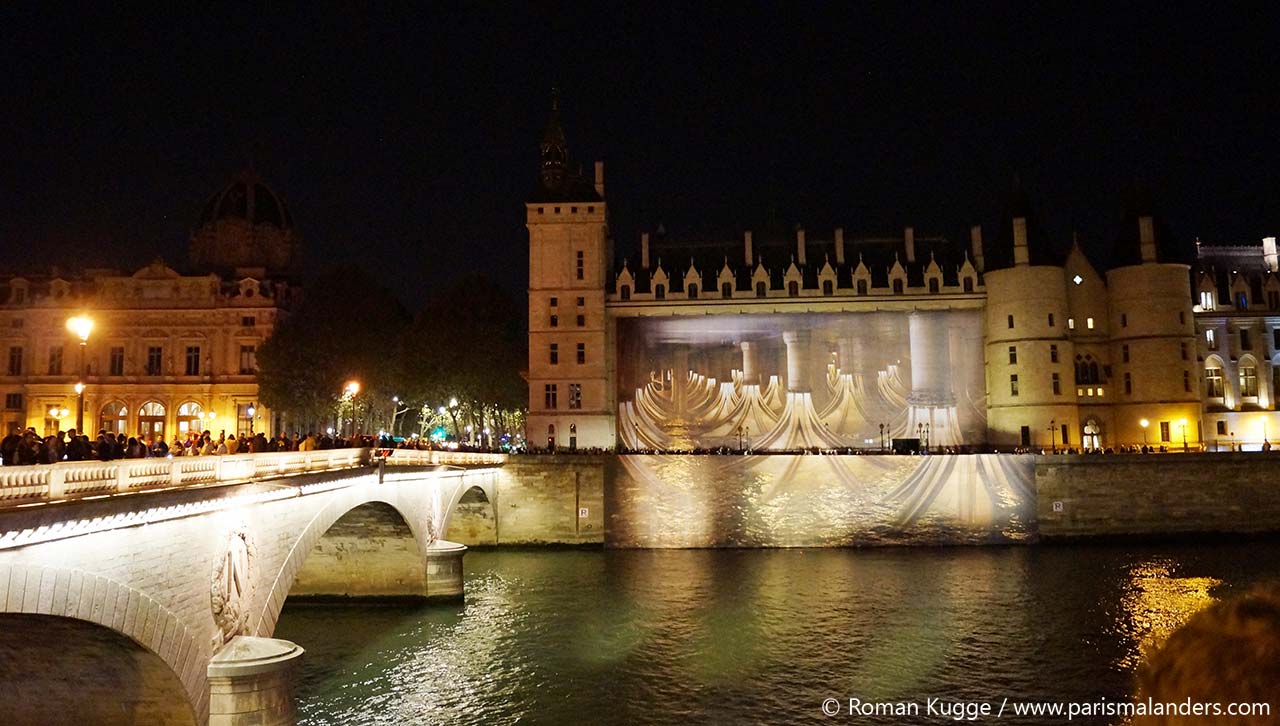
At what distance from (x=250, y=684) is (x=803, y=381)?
46695 mm

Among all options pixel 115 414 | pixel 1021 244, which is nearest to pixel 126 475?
pixel 1021 244

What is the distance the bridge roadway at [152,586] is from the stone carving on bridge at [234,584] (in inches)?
1.1

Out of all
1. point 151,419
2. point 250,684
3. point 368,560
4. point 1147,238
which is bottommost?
point 368,560

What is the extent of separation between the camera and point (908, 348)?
59.3 m

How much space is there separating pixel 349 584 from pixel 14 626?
64.7 ft

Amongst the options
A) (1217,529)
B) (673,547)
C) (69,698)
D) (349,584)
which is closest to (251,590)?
(69,698)

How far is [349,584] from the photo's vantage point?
32.5 m

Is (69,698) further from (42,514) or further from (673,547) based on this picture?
(673,547)

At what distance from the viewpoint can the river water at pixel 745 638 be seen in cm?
2135

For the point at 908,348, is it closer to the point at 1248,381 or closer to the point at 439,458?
the point at 1248,381

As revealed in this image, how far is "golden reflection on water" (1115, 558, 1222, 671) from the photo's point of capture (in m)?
26.3

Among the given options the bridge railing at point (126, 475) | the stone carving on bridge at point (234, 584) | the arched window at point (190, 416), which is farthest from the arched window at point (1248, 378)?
the arched window at point (190, 416)

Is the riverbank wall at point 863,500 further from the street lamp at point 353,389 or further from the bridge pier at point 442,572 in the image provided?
the bridge pier at point 442,572

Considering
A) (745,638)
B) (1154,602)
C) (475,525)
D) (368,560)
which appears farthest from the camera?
(475,525)
